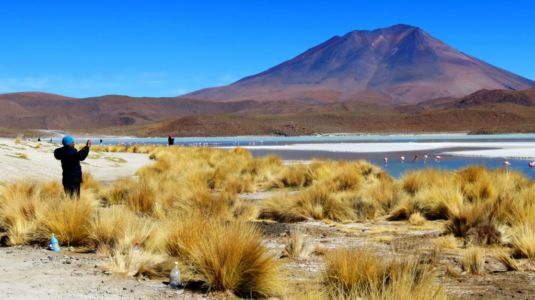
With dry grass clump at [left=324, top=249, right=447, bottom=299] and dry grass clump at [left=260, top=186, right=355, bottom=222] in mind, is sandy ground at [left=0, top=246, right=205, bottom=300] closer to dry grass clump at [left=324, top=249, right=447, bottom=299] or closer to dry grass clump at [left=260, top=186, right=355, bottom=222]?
dry grass clump at [left=324, top=249, right=447, bottom=299]

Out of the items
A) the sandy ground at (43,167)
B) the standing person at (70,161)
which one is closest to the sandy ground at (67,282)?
the standing person at (70,161)

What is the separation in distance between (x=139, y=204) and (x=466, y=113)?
115 meters

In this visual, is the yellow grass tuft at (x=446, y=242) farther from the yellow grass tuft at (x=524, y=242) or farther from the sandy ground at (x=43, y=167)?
the sandy ground at (x=43, y=167)

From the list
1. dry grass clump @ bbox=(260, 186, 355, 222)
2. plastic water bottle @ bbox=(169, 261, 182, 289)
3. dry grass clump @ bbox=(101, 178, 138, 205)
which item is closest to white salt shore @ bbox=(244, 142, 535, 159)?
dry grass clump @ bbox=(260, 186, 355, 222)

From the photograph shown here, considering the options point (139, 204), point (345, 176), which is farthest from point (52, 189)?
point (345, 176)

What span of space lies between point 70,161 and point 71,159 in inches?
1.6

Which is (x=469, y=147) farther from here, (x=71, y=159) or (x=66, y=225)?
(x=66, y=225)

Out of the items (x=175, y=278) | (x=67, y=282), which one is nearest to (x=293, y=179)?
(x=175, y=278)

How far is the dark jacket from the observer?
350 inches

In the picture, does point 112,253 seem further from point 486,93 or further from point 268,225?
point 486,93

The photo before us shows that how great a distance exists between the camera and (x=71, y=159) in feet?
29.4

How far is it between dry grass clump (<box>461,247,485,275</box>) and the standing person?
5.09 m

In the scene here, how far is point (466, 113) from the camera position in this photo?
118 meters

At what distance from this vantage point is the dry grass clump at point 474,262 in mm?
6211
